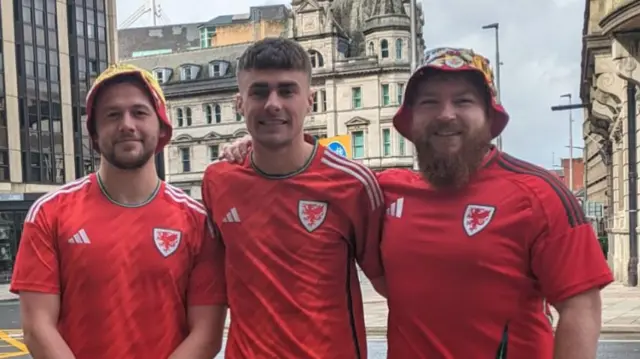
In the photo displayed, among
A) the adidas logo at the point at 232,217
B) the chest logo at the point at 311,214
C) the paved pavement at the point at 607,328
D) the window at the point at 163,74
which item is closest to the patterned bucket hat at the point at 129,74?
the adidas logo at the point at 232,217

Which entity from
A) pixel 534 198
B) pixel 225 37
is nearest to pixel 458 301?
pixel 534 198

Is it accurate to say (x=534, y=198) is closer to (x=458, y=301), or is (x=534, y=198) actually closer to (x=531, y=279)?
(x=531, y=279)

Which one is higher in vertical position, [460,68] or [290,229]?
[460,68]

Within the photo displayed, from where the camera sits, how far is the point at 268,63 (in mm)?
3291

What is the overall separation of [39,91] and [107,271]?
38442 mm

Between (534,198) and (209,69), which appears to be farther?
(209,69)

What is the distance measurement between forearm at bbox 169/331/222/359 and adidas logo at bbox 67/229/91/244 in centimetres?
63

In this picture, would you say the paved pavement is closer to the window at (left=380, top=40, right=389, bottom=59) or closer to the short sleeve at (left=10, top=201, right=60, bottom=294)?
the short sleeve at (left=10, top=201, right=60, bottom=294)

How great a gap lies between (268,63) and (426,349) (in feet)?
4.83


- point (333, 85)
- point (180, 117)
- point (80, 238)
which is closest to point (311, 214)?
point (80, 238)

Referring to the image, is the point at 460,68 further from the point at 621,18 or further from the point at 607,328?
the point at 621,18

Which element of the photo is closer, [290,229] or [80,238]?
[80,238]

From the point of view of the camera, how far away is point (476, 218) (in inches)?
112

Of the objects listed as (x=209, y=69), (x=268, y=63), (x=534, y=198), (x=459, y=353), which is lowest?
(x=459, y=353)
